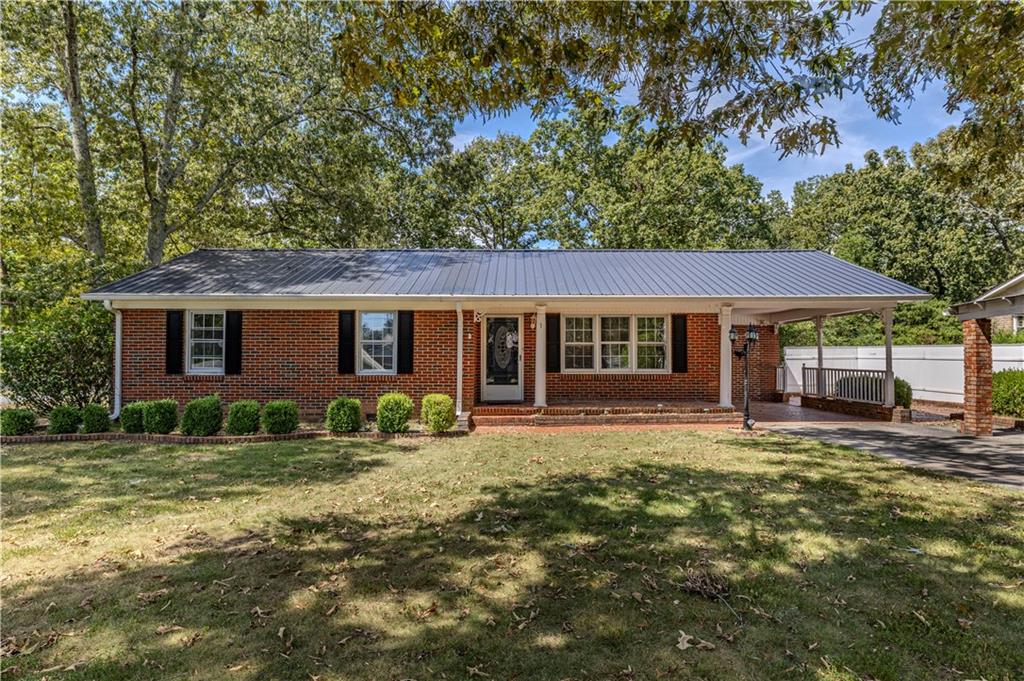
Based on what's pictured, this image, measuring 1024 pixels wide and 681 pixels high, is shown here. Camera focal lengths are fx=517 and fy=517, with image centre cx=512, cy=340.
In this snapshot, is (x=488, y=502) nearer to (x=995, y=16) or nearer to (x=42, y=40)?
(x=995, y=16)

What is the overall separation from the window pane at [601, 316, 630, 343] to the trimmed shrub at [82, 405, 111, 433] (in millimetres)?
10276

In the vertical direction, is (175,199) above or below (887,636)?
above

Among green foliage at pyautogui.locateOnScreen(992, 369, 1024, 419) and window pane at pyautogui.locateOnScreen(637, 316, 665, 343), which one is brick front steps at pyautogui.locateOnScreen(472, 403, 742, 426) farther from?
green foliage at pyautogui.locateOnScreen(992, 369, 1024, 419)

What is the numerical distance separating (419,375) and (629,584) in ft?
27.6

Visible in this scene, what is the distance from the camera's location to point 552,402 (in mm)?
12367

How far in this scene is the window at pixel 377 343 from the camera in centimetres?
1159

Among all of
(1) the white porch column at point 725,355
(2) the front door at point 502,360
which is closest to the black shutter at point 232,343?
(2) the front door at point 502,360

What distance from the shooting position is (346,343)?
1149 cm

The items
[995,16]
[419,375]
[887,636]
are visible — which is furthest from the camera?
[419,375]

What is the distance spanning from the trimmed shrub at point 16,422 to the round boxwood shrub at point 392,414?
5800 mm

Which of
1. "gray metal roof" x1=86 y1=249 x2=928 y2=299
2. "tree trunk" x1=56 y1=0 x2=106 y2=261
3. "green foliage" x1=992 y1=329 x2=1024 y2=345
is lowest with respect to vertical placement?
"green foliage" x1=992 y1=329 x2=1024 y2=345

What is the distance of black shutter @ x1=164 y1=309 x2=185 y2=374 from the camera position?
443 inches

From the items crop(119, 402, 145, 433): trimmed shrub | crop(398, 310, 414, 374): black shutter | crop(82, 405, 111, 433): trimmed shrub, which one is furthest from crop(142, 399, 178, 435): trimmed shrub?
crop(398, 310, 414, 374): black shutter

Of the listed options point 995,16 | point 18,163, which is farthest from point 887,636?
point 18,163
